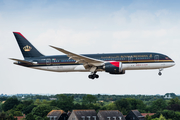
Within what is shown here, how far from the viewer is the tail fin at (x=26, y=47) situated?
67.3m

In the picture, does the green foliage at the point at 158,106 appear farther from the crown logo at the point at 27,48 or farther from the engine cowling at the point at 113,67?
the engine cowling at the point at 113,67

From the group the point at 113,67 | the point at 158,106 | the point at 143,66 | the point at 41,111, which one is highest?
the point at 143,66

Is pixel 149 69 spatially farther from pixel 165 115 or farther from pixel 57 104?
pixel 57 104

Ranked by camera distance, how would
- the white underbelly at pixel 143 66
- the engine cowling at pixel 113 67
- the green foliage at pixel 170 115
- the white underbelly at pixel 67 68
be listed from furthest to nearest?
the green foliage at pixel 170 115 → the white underbelly at pixel 67 68 → the white underbelly at pixel 143 66 → the engine cowling at pixel 113 67

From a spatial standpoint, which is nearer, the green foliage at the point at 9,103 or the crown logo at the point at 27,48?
the crown logo at the point at 27,48

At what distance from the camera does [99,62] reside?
5959 centimetres

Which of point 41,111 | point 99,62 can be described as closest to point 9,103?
point 41,111

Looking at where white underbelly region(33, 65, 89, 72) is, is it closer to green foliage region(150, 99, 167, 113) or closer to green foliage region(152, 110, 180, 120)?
green foliage region(152, 110, 180, 120)

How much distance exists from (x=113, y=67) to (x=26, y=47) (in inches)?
856

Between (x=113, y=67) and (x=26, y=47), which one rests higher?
(x=26, y=47)

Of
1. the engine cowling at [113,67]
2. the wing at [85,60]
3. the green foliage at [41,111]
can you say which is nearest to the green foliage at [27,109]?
the green foliage at [41,111]

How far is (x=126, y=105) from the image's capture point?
447 ft

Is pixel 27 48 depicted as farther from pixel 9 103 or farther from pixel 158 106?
pixel 158 106

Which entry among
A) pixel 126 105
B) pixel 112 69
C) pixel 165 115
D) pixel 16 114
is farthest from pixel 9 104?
pixel 112 69
